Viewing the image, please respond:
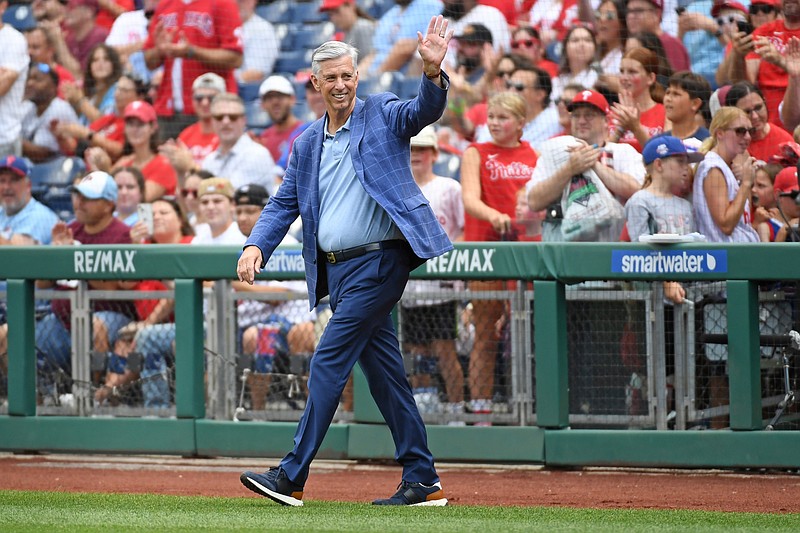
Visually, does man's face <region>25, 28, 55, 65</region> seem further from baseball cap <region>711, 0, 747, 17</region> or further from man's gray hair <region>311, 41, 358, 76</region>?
man's gray hair <region>311, 41, 358, 76</region>

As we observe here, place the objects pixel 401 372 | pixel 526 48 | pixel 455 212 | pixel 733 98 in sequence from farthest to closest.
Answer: pixel 526 48, pixel 455 212, pixel 733 98, pixel 401 372

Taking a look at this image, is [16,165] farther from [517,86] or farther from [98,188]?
[517,86]

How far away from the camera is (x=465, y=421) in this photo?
7.36 meters

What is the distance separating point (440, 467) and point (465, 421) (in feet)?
1.10

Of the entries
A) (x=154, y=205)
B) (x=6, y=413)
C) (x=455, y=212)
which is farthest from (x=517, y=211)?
(x=6, y=413)

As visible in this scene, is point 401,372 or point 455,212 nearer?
point 401,372

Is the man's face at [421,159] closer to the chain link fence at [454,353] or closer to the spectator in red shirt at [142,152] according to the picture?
the chain link fence at [454,353]

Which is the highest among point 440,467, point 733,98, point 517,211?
point 733,98

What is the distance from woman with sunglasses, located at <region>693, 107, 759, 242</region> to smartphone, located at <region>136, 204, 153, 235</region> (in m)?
4.05

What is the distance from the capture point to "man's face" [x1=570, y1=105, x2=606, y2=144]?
7.93m

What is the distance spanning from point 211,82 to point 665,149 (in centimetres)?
471

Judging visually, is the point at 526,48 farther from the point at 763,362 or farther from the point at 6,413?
the point at 6,413

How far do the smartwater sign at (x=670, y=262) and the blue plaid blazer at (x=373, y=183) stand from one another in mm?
2027

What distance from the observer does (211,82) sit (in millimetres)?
10578
